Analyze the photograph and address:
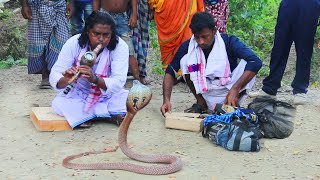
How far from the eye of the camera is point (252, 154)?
484 centimetres

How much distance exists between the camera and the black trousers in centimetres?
642

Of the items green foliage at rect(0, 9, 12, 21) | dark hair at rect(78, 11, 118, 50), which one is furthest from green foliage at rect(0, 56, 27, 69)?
dark hair at rect(78, 11, 118, 50)

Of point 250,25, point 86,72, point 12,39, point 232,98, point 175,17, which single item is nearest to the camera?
point 86,72

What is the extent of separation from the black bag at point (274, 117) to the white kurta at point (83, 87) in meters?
1.27

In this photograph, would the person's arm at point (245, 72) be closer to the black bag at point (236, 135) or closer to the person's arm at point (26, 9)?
the black bag at point (236, 135)

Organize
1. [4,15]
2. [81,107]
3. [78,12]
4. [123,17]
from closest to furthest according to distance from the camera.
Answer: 1. [81,107]
2. [123,17]
3. [78,12]
4. [4,15]

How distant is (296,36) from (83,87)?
95.3 inches

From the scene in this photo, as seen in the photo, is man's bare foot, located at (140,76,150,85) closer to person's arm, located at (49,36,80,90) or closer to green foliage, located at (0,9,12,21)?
person's arm, located at (49,36,80,90)

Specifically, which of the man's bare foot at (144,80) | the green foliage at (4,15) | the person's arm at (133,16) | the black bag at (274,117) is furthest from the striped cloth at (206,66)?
the green foliage at (4,15)

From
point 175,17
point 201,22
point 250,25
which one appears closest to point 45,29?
point 175,17

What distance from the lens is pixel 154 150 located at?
4973mm

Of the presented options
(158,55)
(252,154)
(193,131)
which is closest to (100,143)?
(193,131)

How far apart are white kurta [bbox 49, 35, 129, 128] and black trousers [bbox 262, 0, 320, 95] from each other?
186 cm

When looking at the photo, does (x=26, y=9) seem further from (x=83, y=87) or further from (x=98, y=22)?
(x=98, y=22)
